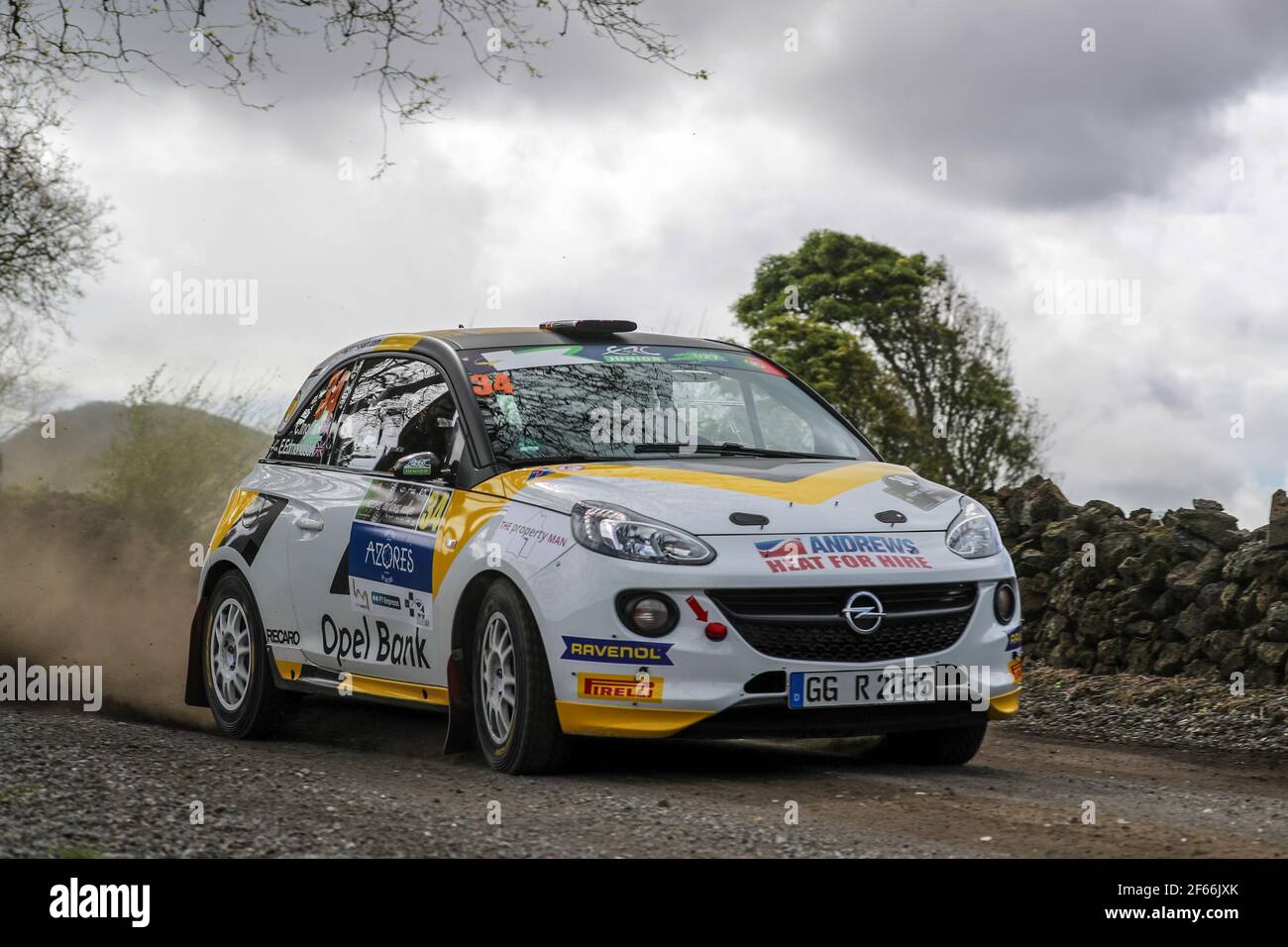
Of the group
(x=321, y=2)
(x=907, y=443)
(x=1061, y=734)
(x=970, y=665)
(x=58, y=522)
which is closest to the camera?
(x=970, y=665)

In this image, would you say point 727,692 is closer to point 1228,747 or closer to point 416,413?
point 416,413

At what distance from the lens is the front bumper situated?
21.8 ft

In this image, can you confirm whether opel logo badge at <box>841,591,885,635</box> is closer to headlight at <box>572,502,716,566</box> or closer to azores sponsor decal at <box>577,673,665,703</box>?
headlight at <box>572,502,716,566</box>

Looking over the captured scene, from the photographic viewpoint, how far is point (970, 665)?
711 cm

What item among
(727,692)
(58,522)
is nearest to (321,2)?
(727,692)

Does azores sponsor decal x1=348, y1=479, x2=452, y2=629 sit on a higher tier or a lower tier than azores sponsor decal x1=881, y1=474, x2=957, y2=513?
lower

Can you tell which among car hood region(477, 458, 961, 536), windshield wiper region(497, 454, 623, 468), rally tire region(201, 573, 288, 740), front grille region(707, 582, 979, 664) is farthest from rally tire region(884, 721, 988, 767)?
rally tire region(201, 573, 288, 740)

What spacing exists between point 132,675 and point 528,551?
665 centimetres

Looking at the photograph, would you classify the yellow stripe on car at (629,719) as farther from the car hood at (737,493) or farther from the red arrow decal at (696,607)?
the car hood at (737,493)

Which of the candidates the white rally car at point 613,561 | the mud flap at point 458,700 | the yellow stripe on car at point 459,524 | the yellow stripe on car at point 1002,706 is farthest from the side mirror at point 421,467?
the yellow stripe on car at point 1002,706

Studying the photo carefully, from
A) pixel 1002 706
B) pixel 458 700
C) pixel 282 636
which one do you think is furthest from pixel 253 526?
pixel 1002 706

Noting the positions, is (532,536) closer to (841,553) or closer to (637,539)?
(637,539)

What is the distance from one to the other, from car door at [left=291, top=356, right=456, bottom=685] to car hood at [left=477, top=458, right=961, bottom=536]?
630 mm

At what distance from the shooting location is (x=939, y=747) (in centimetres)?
771
